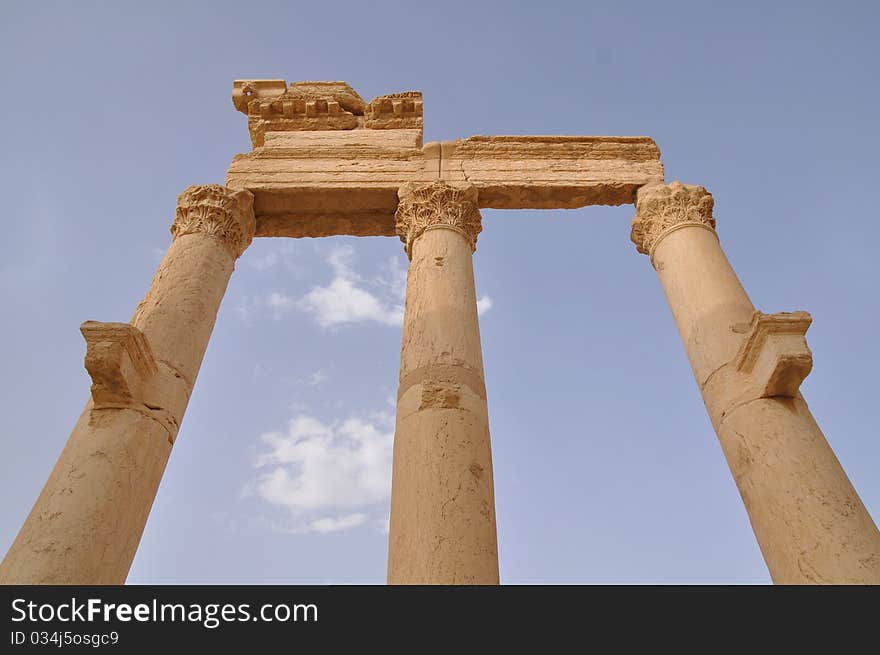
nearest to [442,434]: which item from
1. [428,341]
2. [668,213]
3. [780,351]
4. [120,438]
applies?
[428,341]

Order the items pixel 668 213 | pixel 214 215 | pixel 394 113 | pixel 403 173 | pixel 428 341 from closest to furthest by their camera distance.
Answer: pixel 428 341, pixel 214 215, pixel 668 213, pixel 403 173, pixel 394 113

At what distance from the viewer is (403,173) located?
14633 mm

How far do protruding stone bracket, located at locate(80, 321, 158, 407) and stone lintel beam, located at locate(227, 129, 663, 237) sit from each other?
5.93 m

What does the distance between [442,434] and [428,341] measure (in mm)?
1893

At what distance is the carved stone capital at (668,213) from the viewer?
13.0 metres

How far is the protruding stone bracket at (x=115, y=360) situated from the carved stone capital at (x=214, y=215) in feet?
13.1

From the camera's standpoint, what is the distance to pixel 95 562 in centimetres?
777

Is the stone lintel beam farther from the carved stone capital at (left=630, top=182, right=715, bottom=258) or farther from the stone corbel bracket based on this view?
the stone corbel bracket

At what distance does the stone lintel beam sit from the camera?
14430mm

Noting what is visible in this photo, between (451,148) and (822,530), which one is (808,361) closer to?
(822,530)

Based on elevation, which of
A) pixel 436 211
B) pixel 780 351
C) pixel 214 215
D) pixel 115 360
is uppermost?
pixel 436 211

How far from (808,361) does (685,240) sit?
410 cm

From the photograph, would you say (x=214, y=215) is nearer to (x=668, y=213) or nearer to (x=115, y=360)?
(x=115, y=360)
